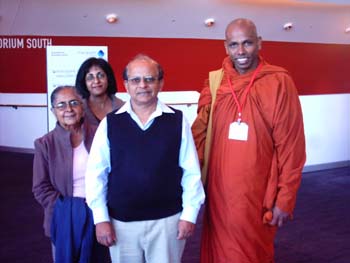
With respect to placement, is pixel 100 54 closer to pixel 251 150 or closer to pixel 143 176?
pixel 251 150

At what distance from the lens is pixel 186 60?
19.7 feet

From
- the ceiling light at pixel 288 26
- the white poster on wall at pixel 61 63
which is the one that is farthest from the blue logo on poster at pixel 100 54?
the ceiling light at pixel 288 26

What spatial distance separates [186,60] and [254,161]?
4.08 meters

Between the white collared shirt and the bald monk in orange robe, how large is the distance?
0.99 ft

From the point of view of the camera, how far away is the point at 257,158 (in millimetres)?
2104

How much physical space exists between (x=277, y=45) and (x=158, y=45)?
1.85 metres

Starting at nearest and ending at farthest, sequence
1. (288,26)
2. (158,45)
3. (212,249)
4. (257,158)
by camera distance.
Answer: (257,158) → (212,249) → (158,45) → (288,26)

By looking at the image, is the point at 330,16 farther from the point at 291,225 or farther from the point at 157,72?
the point at 157,72

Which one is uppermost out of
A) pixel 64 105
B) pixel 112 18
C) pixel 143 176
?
pixel 112 18

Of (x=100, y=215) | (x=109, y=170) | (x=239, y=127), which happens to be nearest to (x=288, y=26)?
(x=239, y=127)

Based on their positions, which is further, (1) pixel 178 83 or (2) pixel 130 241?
(1) pixel 178 83

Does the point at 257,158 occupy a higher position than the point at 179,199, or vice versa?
the point at 257,158

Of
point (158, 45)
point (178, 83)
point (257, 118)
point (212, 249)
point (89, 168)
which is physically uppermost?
point (158, 45)

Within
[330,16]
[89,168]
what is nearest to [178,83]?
[330,16]
